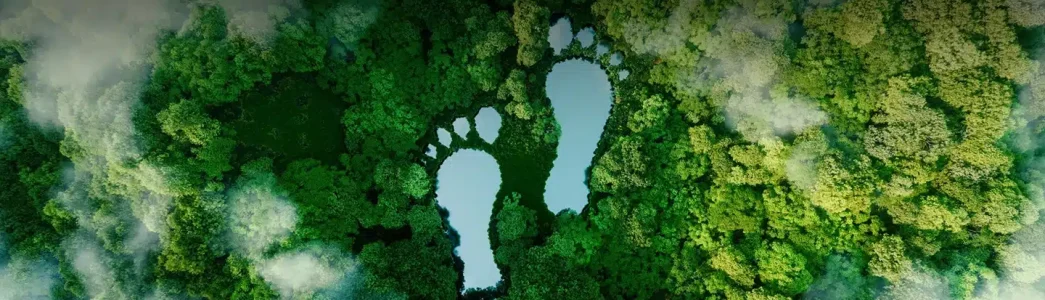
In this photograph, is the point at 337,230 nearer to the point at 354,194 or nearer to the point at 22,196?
the point at 354,194

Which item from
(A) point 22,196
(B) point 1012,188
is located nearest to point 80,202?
(A) point 22,196

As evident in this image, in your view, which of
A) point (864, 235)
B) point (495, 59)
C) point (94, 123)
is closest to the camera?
point (94, 123)

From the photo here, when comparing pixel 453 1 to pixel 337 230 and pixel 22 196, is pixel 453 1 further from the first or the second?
pixel 22 196

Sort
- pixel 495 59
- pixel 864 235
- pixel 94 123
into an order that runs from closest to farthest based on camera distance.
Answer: pixel 94 123 → pixel 864 235 → pixel 495 59

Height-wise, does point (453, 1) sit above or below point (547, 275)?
above

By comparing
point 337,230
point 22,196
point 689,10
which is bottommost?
point 337,230

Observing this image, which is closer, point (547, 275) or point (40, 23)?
point (40, 23)

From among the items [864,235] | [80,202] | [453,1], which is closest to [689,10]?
[453,1]
